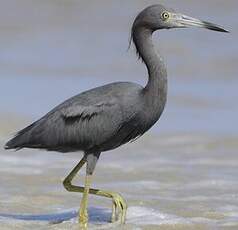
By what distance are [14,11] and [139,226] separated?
13.4 metres

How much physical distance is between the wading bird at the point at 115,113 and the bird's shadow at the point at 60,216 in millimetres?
216

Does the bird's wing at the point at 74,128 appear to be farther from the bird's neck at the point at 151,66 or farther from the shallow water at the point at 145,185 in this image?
the shallow water at the point at 145,185

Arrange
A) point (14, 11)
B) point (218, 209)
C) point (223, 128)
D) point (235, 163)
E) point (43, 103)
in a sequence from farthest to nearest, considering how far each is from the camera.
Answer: point (14, 11)
point (43, 103)
point (223, 128)
point (235, 163)
point (218, 209)

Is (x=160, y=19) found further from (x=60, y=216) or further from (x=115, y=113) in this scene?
(x=60, y=216)

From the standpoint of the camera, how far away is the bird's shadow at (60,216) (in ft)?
33.8

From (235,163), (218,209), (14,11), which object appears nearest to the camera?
(218,209)

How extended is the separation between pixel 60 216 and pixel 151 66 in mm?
1709

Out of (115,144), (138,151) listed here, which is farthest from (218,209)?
(138,151)

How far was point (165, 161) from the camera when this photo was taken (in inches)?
Result: 506

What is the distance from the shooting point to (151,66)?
1015 cm

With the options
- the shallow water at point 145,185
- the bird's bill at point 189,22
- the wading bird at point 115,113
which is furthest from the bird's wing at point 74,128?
the bird's bill at point 189,22

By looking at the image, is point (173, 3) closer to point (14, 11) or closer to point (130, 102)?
point (14, 11)

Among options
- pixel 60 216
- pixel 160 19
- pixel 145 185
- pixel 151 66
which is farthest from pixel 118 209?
pixel 160 19

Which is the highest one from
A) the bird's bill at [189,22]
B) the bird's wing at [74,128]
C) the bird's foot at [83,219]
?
the bird's bill at [189,22]
